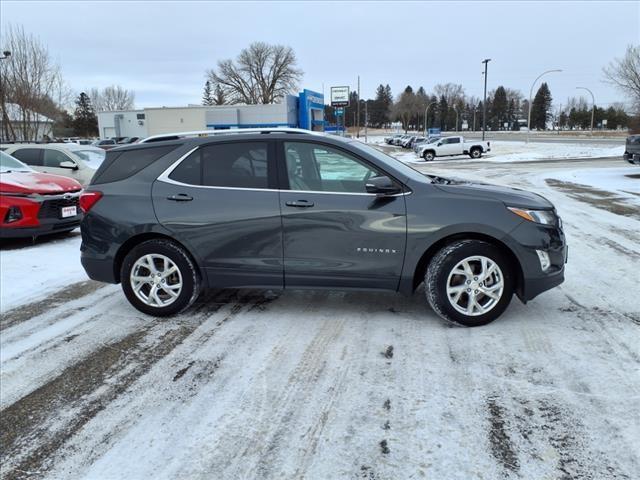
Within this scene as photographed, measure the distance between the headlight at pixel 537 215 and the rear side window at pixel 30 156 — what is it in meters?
11.9

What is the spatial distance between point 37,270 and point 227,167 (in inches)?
148

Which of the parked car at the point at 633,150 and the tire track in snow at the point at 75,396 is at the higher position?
the parked car at the point at 633,150

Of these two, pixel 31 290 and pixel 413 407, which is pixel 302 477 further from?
pixel 31 290

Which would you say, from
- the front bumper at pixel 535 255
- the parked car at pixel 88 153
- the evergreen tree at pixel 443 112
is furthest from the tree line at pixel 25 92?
the evergreen tree at pixel 443 112

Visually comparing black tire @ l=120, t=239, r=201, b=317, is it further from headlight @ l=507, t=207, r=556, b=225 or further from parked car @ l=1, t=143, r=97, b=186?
parked car @ l=1, t=143, r=97, b=186

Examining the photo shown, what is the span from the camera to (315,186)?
4.41 meters

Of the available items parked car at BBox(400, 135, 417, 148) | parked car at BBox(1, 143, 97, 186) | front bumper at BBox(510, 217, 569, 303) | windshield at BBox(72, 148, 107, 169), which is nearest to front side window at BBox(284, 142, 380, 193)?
front bumper at BBox(510, 217, 569, 303)

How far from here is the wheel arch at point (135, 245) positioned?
4.61m

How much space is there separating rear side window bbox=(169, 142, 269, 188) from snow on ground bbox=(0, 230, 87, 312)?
2493mm

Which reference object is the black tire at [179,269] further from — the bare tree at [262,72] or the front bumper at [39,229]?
the bare tree at [262,72]

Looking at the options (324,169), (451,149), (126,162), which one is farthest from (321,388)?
(451,149)

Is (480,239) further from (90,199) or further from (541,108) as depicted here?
A: (541,108)

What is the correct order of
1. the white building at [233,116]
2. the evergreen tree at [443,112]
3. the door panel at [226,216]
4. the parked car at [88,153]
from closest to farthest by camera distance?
the door panel at [226,216] → the parked car at [88,153] → the white building at [233,116] → the evergreen tree at [443,112]

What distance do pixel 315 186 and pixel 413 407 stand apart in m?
2.14
